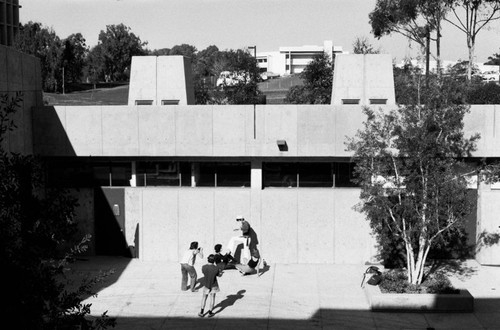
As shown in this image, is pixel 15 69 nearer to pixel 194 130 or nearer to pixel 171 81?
pixel 194 130

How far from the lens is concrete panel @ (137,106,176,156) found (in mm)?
20500

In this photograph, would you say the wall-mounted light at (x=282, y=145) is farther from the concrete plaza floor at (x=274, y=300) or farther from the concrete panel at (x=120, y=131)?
the concrete panel at (x=120, y=131)

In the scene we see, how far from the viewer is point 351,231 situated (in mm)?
20531

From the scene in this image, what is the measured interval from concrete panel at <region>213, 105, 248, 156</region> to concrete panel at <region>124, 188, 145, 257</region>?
9.06 feet

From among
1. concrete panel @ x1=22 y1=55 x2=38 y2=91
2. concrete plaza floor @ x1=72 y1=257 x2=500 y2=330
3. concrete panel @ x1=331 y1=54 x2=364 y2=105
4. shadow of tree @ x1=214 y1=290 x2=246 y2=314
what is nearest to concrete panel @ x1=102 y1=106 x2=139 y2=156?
concrete panel @ x1=22 y1=55 x2=38 y2=91

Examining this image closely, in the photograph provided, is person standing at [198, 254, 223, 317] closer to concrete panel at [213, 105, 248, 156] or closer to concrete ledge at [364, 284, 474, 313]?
concrete ledge at [364, 284, 474, 313]

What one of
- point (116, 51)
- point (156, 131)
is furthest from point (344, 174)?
point (116, 51)

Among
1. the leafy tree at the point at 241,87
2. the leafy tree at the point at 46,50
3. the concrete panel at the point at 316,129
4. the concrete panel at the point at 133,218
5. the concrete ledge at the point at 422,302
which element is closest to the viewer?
the concrete ledge at the point at 422,302

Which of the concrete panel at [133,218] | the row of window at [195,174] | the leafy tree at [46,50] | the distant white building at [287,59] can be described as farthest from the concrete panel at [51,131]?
the distant white building at [287,59]

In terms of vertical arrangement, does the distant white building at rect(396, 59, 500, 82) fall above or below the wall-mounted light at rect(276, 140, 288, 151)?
above

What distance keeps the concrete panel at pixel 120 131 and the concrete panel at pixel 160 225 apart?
4.54ft

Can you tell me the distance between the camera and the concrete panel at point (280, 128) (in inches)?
794

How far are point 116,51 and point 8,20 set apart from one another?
24045mm

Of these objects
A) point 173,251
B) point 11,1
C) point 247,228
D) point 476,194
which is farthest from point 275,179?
point 11,1
